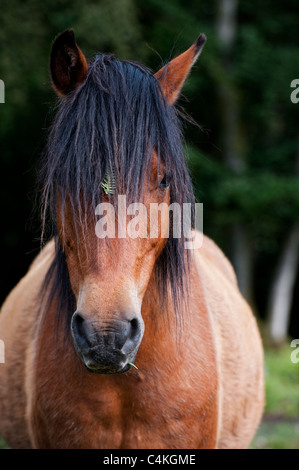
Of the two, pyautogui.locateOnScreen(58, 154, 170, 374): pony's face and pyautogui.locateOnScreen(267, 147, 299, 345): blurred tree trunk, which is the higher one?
pyautogui.locateOnScreen(58, 154, 170, 374): pony's face

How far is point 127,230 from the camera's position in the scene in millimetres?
2053

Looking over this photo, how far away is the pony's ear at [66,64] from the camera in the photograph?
2.27m

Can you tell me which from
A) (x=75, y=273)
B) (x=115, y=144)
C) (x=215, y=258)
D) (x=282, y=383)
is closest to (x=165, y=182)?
(x=115, y=144)

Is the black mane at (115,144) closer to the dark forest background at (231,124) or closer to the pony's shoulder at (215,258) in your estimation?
the pony's shoulder at (215,258)

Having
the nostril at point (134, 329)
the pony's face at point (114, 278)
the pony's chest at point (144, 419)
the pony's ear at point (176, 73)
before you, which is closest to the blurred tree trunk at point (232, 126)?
the pony's ear at point (176, 73)

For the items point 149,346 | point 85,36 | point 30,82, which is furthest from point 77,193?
point 30,82

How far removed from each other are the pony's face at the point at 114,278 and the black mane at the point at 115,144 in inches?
3.2

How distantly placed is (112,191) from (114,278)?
343 millimetres

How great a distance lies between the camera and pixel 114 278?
1.94 m

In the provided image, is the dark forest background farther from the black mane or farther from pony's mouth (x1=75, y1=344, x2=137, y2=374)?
pony's mouth (x1=75, y1=344, x2=137, y2=374)

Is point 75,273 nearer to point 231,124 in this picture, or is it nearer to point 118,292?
point 118,292

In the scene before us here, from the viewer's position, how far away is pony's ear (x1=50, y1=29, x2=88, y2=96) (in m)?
2.27

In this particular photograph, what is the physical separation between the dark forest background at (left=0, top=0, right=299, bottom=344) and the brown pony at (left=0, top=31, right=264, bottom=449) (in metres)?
7.67

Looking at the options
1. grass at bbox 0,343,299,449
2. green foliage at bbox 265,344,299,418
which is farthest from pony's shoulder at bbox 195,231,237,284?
green foliage at bbox 265,344,299,418
